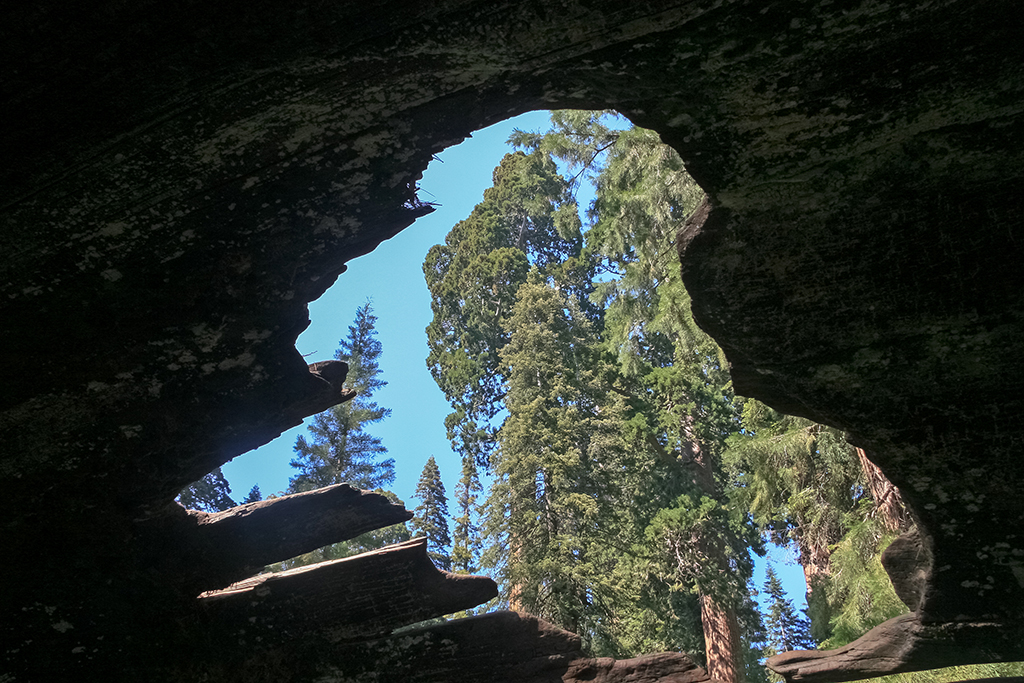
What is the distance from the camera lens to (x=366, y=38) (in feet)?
9.12

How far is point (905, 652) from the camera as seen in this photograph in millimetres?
4297

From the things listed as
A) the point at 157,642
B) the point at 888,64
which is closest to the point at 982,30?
the point at 888,64

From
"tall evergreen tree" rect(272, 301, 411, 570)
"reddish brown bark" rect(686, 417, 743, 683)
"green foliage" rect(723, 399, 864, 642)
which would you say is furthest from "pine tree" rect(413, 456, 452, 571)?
"green foliage" rect(723, 399, 864, 642)

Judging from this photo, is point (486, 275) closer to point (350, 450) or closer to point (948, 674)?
point (350, 450)

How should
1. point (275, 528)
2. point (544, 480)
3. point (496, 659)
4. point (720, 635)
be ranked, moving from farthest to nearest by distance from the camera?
point (720, 635) < point (544, 480) < point (496, 659) < point (275, 528)

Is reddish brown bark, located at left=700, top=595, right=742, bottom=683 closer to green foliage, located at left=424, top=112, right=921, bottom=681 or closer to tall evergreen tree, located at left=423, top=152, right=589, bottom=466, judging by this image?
green foliage, located at left=424, top=112, right=921, bottom=681

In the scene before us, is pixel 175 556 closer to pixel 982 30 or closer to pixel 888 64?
pixel 888 64

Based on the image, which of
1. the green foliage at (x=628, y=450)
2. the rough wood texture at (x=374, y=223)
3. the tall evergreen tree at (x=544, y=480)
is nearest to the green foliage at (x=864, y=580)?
the green foliage at (x=628, y=450)

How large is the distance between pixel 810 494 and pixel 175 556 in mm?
8785

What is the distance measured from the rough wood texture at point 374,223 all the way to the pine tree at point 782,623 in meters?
19.4

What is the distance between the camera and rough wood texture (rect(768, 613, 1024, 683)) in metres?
4.09

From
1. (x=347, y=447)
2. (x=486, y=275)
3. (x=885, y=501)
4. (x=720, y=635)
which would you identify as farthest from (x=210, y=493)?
(x=885, y=501)

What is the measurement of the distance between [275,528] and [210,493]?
15.2 meters

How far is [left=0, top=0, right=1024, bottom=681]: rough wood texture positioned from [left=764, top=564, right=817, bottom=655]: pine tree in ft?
63.6
